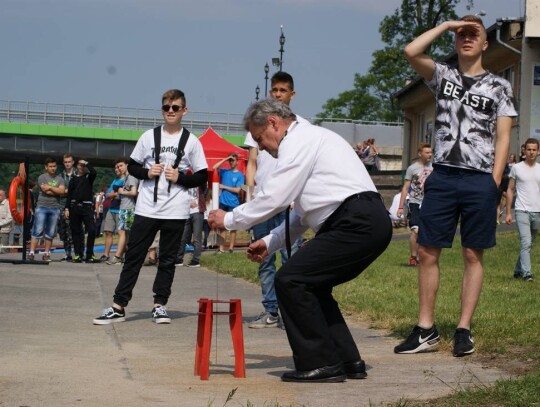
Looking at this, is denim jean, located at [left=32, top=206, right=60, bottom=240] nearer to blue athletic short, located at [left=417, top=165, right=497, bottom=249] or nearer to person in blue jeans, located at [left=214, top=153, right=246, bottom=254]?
person in blue jeans, located at [left=214, top=153, right=246, bottom=254]

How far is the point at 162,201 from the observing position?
10148 mm

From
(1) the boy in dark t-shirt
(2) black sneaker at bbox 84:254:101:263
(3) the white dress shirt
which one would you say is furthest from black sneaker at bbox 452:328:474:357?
(2) black sneaker at bbox 84:254:101:263

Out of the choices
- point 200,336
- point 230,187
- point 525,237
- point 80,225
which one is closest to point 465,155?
point 200,336

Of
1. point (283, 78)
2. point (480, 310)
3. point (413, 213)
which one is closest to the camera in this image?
point (283, 78)

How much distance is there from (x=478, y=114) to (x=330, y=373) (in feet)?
7.59

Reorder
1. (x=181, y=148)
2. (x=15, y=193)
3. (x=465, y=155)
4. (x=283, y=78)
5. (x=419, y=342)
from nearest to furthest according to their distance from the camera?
(x=465, y=155) < (x=419, y=342) < (x=283, y=78) < (x=181, y=148) < (x=15, y=193)

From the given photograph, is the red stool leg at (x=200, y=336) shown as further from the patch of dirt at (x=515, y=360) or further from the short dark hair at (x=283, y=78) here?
the short dark hair at (x=283, y=78)

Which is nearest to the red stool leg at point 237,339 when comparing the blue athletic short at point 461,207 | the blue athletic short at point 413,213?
the blue athletic short at point 461,207

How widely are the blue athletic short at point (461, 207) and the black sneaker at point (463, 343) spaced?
0.61 meters

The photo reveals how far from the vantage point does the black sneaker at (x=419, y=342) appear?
26.3 ft

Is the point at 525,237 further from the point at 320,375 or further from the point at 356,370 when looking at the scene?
the point at 320,375

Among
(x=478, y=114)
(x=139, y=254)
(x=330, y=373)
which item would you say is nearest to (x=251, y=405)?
(x=330, y=373)

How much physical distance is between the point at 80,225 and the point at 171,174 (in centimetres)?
1053

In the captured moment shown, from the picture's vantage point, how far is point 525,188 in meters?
15.7
